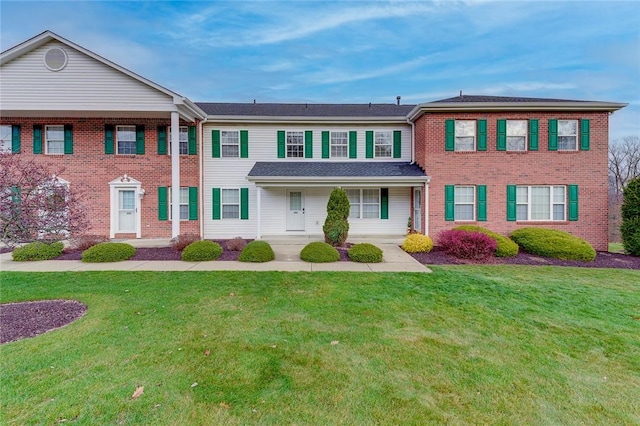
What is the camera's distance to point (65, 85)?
11383 millimetres

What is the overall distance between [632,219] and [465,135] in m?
6.38

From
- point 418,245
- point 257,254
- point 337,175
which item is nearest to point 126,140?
point 257,254

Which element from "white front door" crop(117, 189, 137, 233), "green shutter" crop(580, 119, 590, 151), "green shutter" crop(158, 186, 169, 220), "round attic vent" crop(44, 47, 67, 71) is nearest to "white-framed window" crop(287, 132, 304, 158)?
"green shutter" crop(158, 186, 169, 220)

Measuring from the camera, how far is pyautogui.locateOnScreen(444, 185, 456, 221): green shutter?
12.2m

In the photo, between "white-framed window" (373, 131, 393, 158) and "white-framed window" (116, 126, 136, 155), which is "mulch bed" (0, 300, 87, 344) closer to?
"white-framed window" (116, 126, 136, 155)

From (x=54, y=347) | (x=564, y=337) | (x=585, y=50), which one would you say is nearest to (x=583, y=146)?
(x=585, y=50)

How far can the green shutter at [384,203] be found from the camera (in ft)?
45.7

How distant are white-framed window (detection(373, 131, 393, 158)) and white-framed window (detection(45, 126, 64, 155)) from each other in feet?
46.6

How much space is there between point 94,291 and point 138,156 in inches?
363

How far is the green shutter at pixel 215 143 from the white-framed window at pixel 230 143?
176 mm

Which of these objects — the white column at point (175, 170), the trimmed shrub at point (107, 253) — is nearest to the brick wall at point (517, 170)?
the white column at point (175, 170)

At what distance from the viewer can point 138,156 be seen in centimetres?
1334

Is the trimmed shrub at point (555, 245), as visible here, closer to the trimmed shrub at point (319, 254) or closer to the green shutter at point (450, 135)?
the green shutter at point (450, 135)

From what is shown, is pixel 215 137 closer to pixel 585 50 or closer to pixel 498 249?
pixel 498 249
